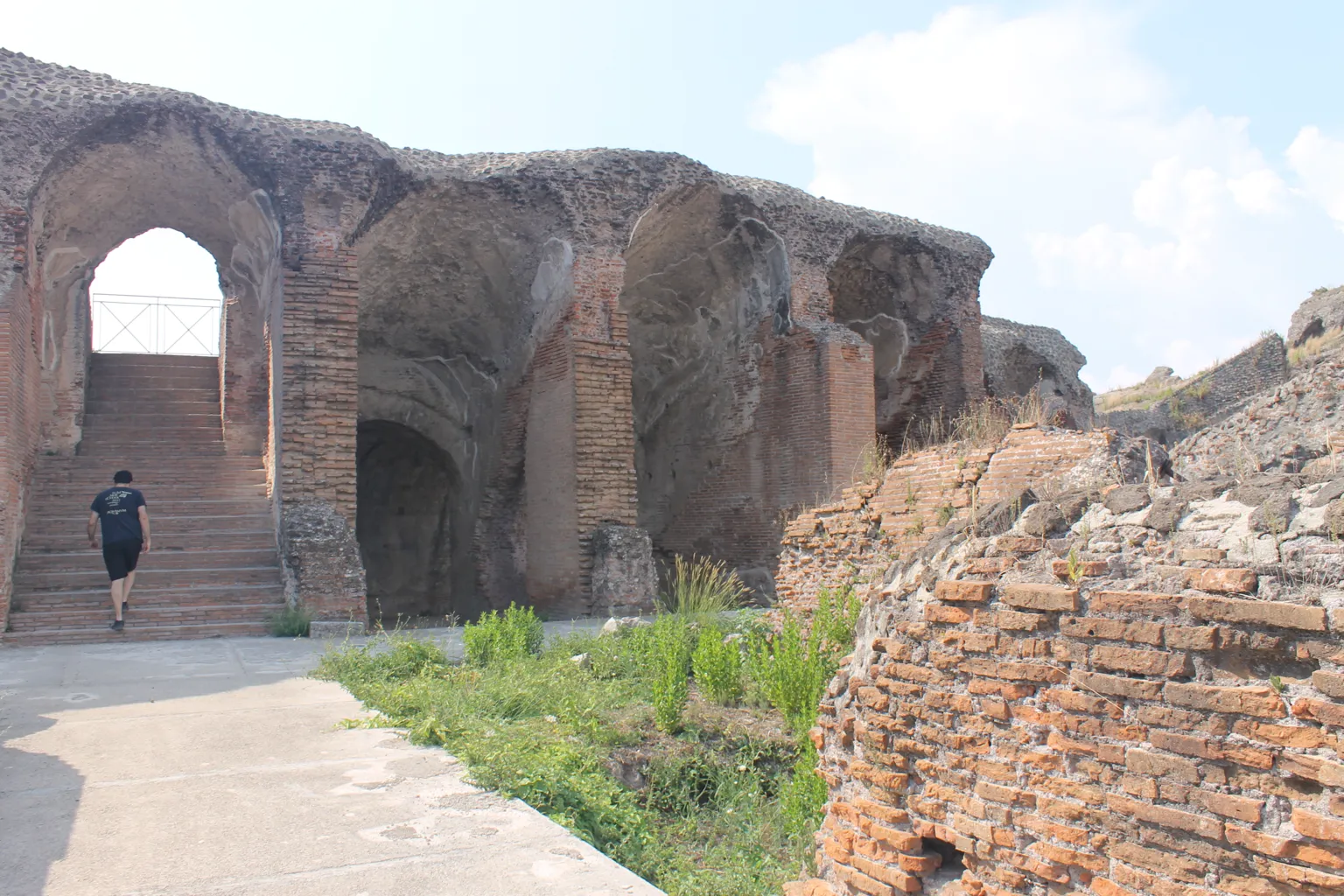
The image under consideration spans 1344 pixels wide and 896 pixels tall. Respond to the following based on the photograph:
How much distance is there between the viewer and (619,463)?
12.0 m

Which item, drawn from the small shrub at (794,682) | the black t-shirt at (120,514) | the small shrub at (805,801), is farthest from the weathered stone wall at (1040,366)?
the small shrub at (805,801)

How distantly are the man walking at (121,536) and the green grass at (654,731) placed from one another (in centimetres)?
316

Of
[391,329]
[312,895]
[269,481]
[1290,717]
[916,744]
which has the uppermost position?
[391,329]

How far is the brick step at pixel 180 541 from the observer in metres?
10.4

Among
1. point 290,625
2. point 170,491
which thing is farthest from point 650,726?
point 170,491

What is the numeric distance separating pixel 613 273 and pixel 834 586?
5355 mm

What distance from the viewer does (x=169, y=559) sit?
10.4m

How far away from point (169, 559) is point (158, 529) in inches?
26.3

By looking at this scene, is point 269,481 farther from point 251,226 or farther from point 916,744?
point 916,744

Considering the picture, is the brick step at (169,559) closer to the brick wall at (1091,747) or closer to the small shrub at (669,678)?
the small shrub at (669,678)

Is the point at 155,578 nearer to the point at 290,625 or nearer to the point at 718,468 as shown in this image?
the point at 290,625

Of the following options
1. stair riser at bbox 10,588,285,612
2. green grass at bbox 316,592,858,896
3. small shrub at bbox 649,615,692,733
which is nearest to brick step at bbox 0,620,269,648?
stair riser at bbox 10,588,285,612

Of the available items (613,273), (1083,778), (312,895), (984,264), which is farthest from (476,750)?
(984,264)

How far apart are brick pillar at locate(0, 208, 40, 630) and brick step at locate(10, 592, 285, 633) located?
0.21 metres
